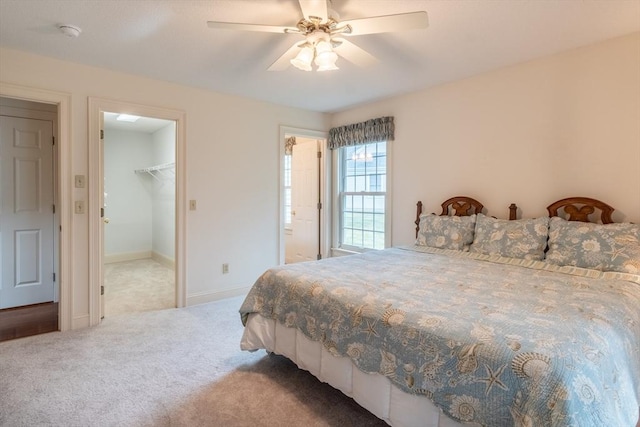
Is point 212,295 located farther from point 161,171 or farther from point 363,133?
point 161,171

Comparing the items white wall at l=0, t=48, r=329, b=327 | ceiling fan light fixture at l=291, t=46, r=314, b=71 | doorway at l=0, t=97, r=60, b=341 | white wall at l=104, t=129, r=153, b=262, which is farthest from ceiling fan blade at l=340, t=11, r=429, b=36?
white wall at l=104, t=129, r=153, b=262

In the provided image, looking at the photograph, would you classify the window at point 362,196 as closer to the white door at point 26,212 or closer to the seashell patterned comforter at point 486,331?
the seashell patterned comforter at point 486,331

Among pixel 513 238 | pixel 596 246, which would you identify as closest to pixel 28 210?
pixel 513 238

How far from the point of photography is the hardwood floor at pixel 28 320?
2857 mm

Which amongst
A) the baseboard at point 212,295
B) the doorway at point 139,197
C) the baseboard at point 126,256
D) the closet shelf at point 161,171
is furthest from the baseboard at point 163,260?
the baseboard at point 212,295

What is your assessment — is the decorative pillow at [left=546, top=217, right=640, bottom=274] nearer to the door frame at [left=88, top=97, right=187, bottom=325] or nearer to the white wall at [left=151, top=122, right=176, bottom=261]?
the door frame at [left=88, top=97, right=187, bottom=325]

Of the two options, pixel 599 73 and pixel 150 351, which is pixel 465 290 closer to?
pixel 599 73

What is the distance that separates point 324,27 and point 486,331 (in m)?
1.79

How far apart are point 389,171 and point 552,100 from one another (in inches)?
67.7

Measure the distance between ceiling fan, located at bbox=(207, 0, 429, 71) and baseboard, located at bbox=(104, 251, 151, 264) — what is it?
5.12 m

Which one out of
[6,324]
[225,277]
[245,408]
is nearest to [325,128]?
[225,277]

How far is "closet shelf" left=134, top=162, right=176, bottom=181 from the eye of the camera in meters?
5.29

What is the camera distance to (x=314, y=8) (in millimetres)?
1800

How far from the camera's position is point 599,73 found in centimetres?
252
